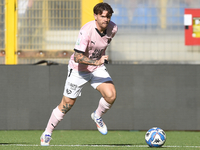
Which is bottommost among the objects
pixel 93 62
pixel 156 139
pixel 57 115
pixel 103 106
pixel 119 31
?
pixel 156 139

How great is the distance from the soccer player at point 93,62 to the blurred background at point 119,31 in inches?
118

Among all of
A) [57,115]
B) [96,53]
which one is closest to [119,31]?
[96,53]

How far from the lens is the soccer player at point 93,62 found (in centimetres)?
520

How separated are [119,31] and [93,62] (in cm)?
363

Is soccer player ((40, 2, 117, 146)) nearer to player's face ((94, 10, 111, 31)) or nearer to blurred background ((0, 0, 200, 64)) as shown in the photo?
player's face ((94, 10, 111, 31))

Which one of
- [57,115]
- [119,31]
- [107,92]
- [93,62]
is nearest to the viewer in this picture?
[93,62]

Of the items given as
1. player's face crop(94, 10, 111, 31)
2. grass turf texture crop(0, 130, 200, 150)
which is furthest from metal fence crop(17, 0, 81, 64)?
player's face crop(94, 10, 111, 31)

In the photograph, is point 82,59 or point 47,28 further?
point 47,28

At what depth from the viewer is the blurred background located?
335 inches

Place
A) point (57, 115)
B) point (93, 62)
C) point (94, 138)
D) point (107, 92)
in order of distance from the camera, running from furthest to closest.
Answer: point (94, 138) → point (57, 115) → point (107, 92) → point (93, 62)

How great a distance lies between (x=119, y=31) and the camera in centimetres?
857

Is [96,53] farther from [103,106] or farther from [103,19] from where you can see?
[103,106]

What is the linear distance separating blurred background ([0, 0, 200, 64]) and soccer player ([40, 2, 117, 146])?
3.00 metres

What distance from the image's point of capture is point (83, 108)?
837 centimetres
